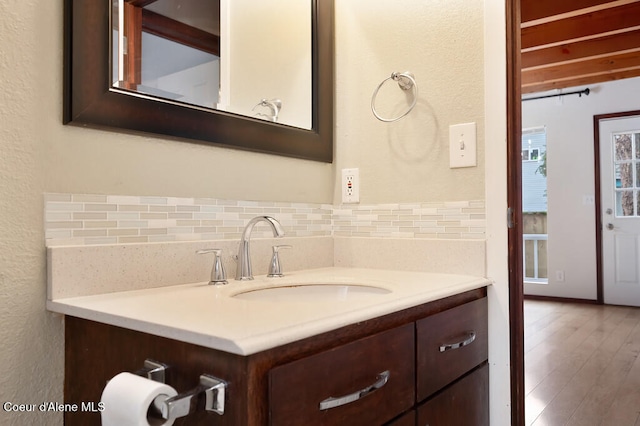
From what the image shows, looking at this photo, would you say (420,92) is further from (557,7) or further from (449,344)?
(557,7)

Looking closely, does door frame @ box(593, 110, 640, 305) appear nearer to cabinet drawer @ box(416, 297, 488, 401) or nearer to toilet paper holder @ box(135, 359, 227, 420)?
cabinet drawer @ box(416, 297, 488, 401)

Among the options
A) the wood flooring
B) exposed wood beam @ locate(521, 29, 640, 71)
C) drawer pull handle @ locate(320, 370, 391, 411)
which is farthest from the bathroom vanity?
exposed wood beam @ locate(521, 29, 640, 71)

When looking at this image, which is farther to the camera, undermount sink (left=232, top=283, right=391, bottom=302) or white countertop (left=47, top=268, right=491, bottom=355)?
undermount sink (left=232, top=283, right=391, bottom=302)

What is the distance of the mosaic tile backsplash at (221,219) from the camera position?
992 mm

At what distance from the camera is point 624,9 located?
2793mm

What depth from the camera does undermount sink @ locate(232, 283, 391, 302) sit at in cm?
120

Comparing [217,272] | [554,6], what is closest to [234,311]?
[217,272]

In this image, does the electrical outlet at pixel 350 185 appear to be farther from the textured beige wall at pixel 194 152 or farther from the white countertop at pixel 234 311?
the white countertop at pixel 234 311

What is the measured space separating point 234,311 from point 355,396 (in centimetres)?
25

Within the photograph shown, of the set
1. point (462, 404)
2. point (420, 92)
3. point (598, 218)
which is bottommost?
point (462, 404)

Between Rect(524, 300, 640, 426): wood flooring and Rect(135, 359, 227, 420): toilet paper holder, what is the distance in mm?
1888

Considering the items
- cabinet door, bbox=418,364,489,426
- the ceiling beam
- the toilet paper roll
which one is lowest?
cabinet door, bbox=418,364,489,426

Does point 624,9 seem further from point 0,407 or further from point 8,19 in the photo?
point 0,407

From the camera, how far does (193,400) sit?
0.64 m
